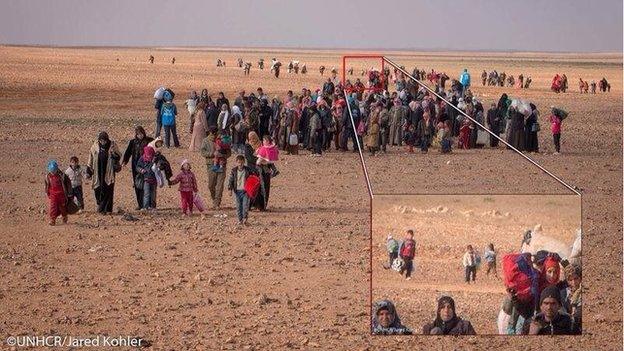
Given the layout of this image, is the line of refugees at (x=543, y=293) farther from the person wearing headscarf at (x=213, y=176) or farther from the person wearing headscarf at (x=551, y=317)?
the person wearing headscarf at (x=213, y=176)

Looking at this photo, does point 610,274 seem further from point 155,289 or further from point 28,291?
point 28,291

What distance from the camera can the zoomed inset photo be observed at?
20.1 feet

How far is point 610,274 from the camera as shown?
36.0 ft

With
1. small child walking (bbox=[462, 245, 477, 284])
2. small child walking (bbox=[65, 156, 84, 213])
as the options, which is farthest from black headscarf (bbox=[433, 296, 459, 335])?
small child walking (bbox=[65, 156, 84, 213])

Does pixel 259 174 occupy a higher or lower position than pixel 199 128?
lower

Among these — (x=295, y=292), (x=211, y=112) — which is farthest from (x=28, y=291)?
(x=211, y=112)

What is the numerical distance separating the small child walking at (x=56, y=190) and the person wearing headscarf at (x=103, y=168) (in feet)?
1.90

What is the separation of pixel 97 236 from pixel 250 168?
84.3 inches

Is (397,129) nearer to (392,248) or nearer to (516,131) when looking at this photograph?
(392,248)

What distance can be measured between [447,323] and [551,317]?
0.58 metres

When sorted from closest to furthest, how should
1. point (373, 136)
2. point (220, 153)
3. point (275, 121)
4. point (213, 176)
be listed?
point (373, 136) → point (213, 176) → point (220, 153) → point (275, 121)

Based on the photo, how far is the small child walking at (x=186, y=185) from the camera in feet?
44.7

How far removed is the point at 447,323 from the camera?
647cm

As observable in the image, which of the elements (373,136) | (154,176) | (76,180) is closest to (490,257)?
(373,136)
